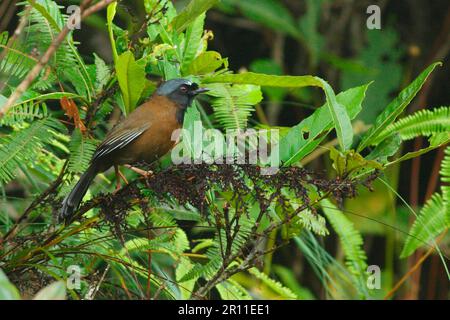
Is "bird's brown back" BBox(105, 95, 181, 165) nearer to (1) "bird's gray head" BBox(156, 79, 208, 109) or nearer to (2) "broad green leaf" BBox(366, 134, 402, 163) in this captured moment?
(1) "bird's gray head" BBox(156, 79, 208, 109)

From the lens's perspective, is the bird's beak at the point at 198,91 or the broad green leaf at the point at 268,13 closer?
the bird's beak at the point at 198,91

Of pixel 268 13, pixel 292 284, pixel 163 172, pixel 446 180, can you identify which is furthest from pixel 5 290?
pixel 268 13

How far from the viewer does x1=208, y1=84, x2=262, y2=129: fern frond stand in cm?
297

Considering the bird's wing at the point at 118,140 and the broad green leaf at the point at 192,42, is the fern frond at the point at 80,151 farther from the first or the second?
the broad green leaf at the point at 192,42

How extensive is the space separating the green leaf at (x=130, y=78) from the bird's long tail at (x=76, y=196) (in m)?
0.27

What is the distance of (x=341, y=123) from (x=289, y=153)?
234mm

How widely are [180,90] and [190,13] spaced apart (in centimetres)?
34

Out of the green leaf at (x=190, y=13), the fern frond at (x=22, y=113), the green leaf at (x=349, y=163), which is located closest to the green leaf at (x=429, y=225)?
the green leaf at (x=349, y=163)

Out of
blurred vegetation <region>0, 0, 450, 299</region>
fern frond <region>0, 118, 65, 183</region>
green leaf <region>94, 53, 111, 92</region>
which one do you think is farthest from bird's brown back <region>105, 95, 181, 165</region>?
fern frond <region>0, 118, 65, 183</region>

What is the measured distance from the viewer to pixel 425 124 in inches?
111

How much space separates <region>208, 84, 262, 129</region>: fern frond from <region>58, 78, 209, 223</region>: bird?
0.13 metres

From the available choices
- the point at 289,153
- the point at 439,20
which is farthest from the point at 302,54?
the point at 289,153

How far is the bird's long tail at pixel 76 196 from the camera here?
8.84 feet

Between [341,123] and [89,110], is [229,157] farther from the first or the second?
[89,110]
